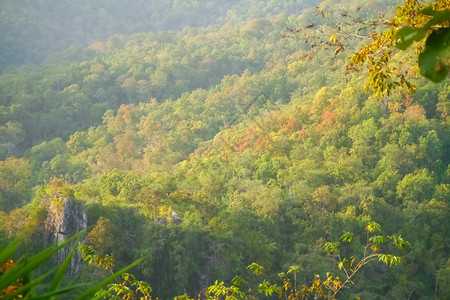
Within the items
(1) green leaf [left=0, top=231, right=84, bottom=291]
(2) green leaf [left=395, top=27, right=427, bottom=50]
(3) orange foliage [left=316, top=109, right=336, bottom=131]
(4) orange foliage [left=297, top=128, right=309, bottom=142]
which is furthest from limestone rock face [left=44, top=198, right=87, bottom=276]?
(2) green leaf [left=395, top=27, right=427, bottom=50]

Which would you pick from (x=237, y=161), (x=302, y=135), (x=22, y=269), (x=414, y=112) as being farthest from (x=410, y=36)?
(x=414, y=112)

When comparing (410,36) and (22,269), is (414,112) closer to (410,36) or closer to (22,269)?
(410,36)

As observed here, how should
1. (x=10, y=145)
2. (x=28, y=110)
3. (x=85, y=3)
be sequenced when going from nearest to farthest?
(x=10, y=145), (x=28, y=110), (x=85, y=3)

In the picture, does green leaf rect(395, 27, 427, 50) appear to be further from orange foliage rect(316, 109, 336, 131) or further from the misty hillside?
the misty hillside

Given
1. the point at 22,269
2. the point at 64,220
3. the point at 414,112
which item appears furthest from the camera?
the point at 414,112

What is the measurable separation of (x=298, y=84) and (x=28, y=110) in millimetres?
20301

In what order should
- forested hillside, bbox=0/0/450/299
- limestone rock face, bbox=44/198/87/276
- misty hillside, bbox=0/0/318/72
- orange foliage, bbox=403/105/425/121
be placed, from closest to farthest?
limestone rock face, bbox=44/198/87/276, forested hillside, bbox=0/0/450/299, orange foliage, bbox=403/105/425/121, misty hillside, bbox=0/0/318/72

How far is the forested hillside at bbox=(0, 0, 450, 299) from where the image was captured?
14.8 metres

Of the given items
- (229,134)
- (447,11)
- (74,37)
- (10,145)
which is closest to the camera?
(447,11)

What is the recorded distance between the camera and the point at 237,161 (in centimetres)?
2377

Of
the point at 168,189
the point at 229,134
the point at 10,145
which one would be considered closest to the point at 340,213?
A: the point at 168,189

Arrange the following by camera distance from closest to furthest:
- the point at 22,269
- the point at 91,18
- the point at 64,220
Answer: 1. the point at 22,269
2. the point at 64,220
3. the point at 91,18

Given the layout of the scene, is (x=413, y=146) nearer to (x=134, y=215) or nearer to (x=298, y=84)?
(x=134, y=215)

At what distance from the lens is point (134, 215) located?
15773 millimetres
